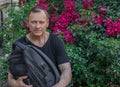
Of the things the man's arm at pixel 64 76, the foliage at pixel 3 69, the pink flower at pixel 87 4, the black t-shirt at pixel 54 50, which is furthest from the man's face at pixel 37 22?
the pink flower at pixel 87 4

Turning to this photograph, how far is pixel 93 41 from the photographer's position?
439cm

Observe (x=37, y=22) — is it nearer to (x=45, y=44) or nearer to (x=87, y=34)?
(x=45, y=44)

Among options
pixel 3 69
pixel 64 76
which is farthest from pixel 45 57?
pixel 3 69

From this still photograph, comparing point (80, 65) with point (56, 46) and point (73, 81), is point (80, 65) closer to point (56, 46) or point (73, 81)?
point (73, 81)

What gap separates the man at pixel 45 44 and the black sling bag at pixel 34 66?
9 centimetres

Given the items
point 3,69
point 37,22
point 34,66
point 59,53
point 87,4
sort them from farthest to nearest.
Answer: point 87,4 < point 3,69 < point 59,53 < point 37,22 < point 34,66

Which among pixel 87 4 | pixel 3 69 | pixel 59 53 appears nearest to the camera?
pixel 59 53

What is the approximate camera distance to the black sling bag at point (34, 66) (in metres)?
3.38

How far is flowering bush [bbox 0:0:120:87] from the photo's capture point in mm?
4312

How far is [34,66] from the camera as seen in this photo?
338cm

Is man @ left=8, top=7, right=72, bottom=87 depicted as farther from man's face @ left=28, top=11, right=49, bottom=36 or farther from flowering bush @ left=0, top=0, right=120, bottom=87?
flowering bush @ left=0, top=0, right=120, bottom=87

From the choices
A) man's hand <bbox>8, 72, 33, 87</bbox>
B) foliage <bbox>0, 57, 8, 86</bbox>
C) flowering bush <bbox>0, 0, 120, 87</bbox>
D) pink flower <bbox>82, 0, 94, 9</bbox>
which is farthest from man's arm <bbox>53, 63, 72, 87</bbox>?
pink flower <bbox>82, 0, 94, 9</bbox>

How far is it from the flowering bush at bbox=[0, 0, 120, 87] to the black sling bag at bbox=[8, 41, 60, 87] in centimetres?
92

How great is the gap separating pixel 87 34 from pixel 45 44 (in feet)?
3.83
